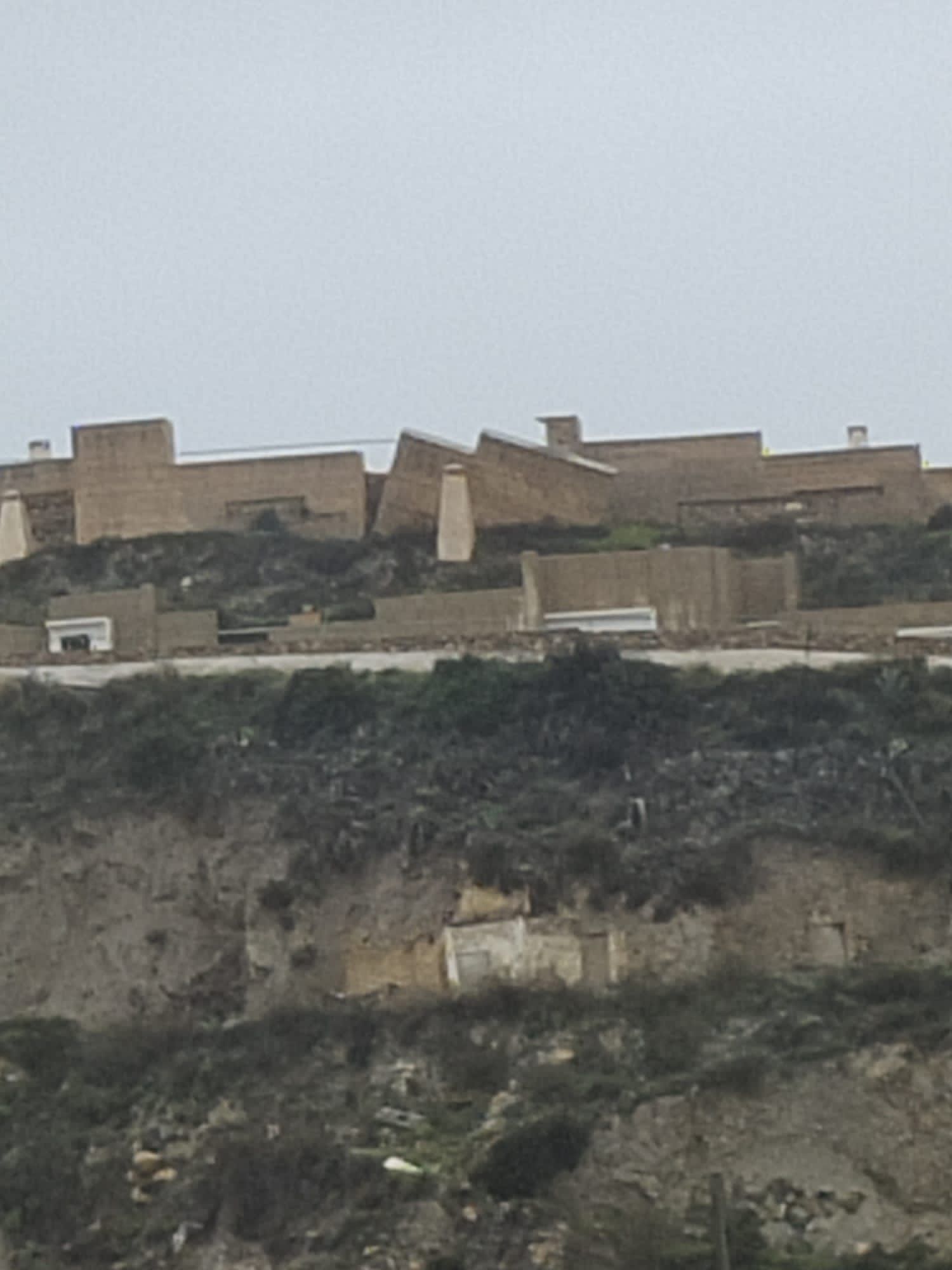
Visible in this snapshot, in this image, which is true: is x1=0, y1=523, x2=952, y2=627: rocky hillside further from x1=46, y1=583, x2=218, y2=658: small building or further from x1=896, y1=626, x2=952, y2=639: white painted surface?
x1=896, y1=626, x2=952, y2=639: white painted surface

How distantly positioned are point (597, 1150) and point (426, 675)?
7766 millimetres

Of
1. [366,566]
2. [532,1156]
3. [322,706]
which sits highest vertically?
[366,566]

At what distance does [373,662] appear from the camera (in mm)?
39844

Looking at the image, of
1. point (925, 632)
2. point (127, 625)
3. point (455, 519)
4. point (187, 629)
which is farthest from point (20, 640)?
point (925, 632)

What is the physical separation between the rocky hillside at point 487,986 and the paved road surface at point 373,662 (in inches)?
12.2

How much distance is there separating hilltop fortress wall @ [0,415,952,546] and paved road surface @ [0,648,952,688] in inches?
221

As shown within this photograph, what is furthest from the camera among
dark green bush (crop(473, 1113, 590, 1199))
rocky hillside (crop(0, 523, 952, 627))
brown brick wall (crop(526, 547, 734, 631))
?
rocky hillside (crop(0, 523, 952, 627))

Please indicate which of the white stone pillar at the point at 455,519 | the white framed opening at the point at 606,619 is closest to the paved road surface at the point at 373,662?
the white framed opening at the point at 606,619

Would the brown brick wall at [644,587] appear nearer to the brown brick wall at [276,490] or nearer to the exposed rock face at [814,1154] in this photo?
the brown brick wall at [276,490]

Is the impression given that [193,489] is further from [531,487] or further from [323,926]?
→ [323,926]

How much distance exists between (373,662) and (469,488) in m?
6.10

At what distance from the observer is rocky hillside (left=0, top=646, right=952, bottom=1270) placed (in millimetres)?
32250

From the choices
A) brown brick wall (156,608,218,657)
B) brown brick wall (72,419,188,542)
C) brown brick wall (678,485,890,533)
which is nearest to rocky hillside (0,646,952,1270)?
brown brick wall (156,608,218,657)

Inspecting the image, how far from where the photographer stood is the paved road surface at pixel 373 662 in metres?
39.2
